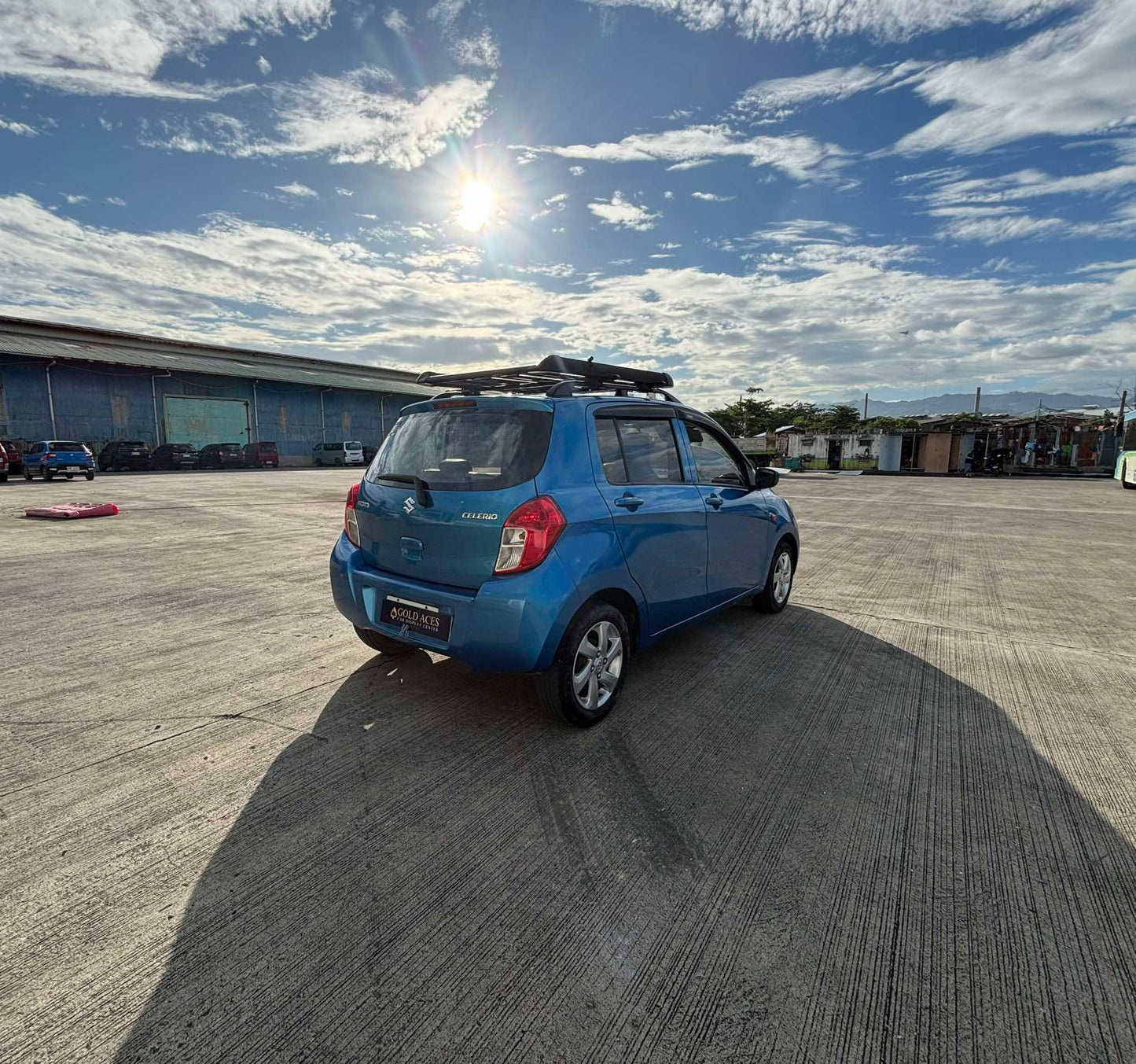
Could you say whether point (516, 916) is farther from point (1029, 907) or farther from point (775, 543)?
point (775, 543)

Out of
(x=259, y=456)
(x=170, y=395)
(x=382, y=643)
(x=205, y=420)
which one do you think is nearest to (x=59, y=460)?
(x=259, y=456)

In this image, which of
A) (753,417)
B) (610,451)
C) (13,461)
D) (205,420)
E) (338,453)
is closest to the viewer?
(610,451)

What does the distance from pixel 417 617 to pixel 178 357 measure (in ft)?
153

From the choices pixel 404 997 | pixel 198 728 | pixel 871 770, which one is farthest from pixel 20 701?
pixel 871 770

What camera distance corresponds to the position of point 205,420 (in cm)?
3912

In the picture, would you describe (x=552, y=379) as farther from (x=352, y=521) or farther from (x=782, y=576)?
(x=782, y=576)

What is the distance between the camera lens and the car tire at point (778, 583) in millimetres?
5270

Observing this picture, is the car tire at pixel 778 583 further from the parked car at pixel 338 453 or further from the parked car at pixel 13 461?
the parked car at pixel 338 453

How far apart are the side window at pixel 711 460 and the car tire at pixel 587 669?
1.38m

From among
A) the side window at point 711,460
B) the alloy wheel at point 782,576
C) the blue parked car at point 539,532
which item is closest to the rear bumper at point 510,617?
the blue parked car at point 539,532

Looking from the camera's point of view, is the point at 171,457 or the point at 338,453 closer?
the point at 171,457

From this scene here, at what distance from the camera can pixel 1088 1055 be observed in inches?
62.7

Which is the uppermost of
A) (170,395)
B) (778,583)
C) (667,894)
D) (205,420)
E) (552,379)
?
(170,395)

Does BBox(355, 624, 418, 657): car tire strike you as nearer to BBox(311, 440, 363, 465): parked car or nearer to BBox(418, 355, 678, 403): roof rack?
BBox(418, 355, 678, 403): roof rack
